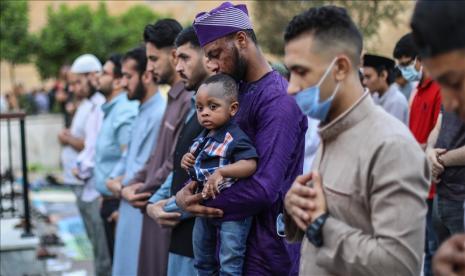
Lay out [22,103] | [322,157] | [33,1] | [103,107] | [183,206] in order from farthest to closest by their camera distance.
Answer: [33,1] → [22,103] → [103,107] → [183,206] → [322,157]

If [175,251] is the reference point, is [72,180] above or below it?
below

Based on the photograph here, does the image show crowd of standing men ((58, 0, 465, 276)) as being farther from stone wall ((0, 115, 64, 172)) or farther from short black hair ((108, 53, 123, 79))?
stone wall ((0, 115, 64, 172))

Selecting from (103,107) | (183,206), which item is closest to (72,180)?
(103,107)

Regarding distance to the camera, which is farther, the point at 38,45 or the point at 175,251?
the point at 38,45

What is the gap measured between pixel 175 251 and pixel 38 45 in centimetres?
2247

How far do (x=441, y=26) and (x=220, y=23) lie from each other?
189 cm

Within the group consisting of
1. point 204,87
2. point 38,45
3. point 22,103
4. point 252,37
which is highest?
point 252,37

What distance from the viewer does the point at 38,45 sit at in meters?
26.2

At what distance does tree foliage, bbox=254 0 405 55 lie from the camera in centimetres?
1623

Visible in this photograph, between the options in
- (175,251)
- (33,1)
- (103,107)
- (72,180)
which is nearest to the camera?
(175,251)

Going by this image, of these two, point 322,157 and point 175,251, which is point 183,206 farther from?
point 322,157

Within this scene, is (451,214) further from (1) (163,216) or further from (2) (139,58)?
(2) (139,58)

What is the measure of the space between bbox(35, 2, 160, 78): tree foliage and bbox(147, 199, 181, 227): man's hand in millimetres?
21356

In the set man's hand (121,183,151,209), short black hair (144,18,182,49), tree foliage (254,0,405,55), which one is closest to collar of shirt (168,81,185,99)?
short black hair (144,18,182,49)
